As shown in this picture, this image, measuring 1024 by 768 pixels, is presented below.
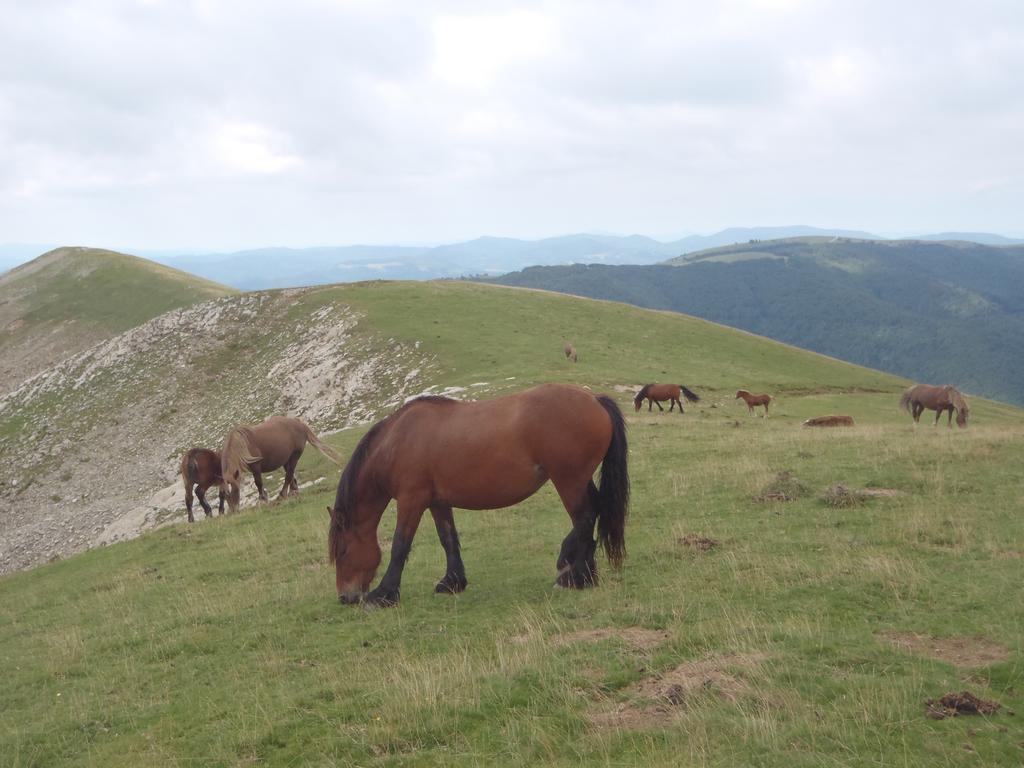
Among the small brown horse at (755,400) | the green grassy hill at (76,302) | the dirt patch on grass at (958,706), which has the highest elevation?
the green grassy hill at (76,302)

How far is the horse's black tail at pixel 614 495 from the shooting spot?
31.8 feet

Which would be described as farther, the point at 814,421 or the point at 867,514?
the point at 814,421

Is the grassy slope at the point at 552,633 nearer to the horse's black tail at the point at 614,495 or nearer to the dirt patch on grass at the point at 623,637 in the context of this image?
the dirt patch on grass at the point at 623,637

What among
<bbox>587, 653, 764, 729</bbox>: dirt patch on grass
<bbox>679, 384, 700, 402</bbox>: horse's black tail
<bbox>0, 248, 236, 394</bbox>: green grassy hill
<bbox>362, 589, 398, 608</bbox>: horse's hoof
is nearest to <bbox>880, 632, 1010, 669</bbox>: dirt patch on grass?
<bbox>587, 653, 764, 729</bbox>: dirt patch on grass

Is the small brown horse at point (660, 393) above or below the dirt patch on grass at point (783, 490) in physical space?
below

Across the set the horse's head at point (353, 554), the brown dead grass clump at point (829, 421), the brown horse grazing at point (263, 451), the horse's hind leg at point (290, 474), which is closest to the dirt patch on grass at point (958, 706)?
the horse's head at point (353, 554)

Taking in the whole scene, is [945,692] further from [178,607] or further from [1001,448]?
[1001,448]

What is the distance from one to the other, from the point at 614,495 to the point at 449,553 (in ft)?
8.03

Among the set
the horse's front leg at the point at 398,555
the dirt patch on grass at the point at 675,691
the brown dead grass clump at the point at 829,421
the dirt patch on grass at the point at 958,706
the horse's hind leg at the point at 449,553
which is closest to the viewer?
the dirt patch on grass at the point at 958,706

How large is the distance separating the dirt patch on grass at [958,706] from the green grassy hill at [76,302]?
68.5 metres

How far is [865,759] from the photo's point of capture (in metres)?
4.77

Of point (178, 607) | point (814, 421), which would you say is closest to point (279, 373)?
point (814, 421)

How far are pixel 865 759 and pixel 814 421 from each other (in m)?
24.1

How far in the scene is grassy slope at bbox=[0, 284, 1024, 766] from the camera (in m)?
5.49
